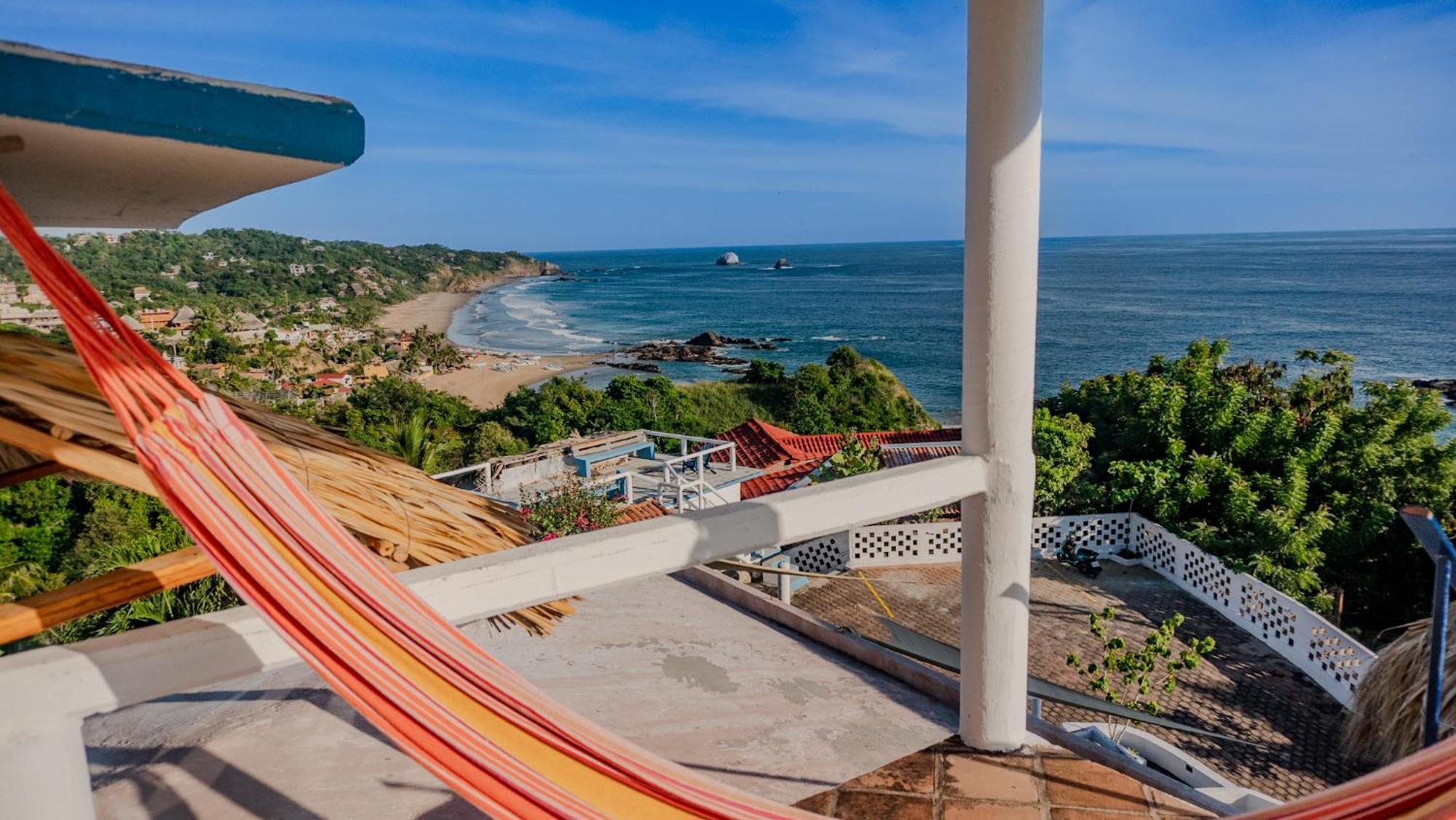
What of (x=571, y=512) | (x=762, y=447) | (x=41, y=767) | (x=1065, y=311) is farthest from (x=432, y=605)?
(x=1065, y=311)

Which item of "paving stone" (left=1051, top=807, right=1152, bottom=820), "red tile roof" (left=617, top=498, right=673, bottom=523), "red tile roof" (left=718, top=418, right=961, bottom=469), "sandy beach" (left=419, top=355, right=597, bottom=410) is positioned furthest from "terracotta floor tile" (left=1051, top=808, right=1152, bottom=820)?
"sandy beach" (left=419, top=355, right=597, bottom=410)

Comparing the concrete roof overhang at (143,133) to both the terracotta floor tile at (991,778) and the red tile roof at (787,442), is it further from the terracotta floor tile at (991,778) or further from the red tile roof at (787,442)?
the red tile roof at (787,442)

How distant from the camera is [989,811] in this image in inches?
60.7

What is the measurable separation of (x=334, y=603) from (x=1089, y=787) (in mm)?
1400

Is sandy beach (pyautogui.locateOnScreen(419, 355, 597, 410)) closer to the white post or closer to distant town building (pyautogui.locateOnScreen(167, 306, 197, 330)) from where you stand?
distant town building (pyautogui.locateOnScreen(167, 306, 197, 330))

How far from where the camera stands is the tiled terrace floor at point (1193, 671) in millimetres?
6105

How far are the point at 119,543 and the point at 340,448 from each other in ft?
42.9

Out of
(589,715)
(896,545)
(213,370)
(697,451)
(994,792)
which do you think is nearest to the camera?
(994,792)

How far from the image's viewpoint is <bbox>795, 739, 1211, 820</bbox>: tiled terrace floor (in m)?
1.54

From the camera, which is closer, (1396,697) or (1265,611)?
(1396,697)

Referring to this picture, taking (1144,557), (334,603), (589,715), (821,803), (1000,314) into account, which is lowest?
(1144,557)

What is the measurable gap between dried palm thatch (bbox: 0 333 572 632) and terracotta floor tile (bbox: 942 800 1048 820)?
0.77 m

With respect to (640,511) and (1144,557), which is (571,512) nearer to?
(640,511)

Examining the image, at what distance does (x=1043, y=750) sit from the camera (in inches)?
67.4
